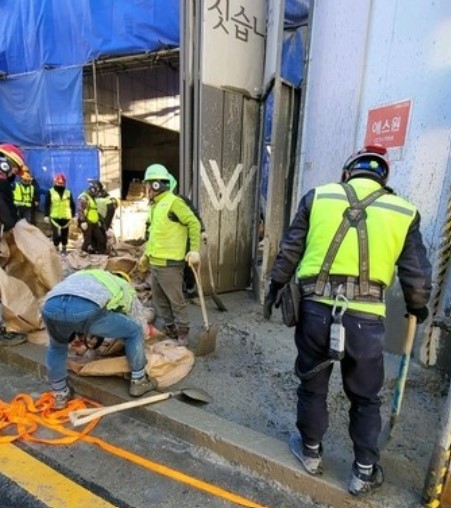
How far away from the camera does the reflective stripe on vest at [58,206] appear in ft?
27.8

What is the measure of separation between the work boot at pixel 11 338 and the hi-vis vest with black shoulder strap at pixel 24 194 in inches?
231

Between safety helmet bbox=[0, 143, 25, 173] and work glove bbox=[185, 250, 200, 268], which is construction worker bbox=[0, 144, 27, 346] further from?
work glove bbox=[185, 250, 200, 268]

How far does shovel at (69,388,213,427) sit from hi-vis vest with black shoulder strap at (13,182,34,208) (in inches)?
291

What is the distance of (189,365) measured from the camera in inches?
125

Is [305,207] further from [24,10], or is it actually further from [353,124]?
[24,10]

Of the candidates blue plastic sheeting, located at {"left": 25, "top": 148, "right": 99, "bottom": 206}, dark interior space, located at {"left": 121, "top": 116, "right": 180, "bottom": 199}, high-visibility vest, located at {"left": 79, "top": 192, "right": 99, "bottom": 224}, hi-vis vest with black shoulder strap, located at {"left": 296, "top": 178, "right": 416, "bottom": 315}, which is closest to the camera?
hi-vis vest with black shoulder strap, located at {"left": 296, "top": 178, "right": 416, "bottom": 315}

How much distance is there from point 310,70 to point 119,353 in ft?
11.3

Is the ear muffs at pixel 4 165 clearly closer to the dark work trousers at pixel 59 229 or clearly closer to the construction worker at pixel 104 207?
the construction worker at pixel 104 207

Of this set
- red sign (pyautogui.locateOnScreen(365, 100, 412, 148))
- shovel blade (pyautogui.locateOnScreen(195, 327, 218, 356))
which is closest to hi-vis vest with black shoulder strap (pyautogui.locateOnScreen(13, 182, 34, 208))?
shovel blade (pyautogui.locateOnScreen(195, 327, 218, 356))

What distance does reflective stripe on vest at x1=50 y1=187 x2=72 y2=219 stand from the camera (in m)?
8.47

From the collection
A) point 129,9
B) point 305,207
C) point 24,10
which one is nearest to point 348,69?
point 305,207

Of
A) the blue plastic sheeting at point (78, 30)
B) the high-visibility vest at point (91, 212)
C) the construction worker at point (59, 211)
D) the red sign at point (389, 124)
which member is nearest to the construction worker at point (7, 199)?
the red sign at point (389, 124)

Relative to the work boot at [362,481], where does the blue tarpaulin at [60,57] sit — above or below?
above

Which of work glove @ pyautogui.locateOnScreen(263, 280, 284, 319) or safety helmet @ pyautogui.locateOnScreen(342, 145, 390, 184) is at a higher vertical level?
safety helmet @ pyautogui.locateOnScreen(342, 145, 390, 184)
